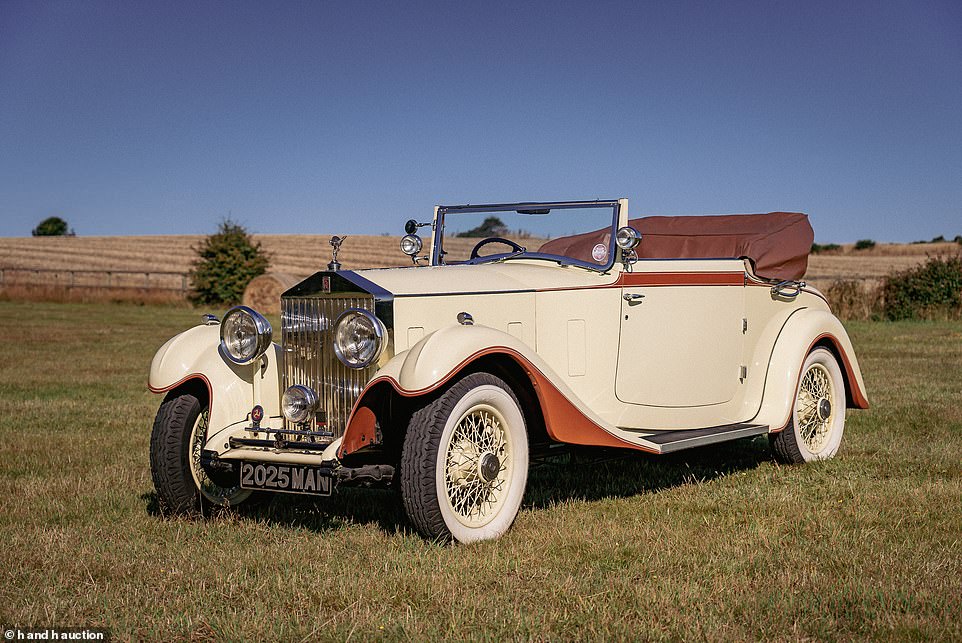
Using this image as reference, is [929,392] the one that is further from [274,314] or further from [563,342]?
[274,314]

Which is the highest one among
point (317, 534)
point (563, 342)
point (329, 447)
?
point (563, 342)

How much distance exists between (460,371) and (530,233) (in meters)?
2.15

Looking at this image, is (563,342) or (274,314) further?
(274,314)

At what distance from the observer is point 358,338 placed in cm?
522

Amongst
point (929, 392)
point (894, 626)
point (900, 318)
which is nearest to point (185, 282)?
point (900, 318)

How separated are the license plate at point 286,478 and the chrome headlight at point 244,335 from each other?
2.28 feet

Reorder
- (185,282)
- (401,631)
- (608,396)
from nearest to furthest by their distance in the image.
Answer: (401,631) → (608,396) → (185,282)

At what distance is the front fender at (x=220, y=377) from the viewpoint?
18.6 ft

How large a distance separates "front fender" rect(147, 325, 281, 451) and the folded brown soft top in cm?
208

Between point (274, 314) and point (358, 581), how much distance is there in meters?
22.4

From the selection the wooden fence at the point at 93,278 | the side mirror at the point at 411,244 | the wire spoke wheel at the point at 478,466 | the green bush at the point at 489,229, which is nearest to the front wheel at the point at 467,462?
the wire spoke wheel at the point at 478,466

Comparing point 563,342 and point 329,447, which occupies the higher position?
point 563,342

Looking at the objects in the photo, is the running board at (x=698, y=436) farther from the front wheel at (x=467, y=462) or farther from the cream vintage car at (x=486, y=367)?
the front wheel at (x=467, y=462)

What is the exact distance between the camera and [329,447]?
16.4 ft
